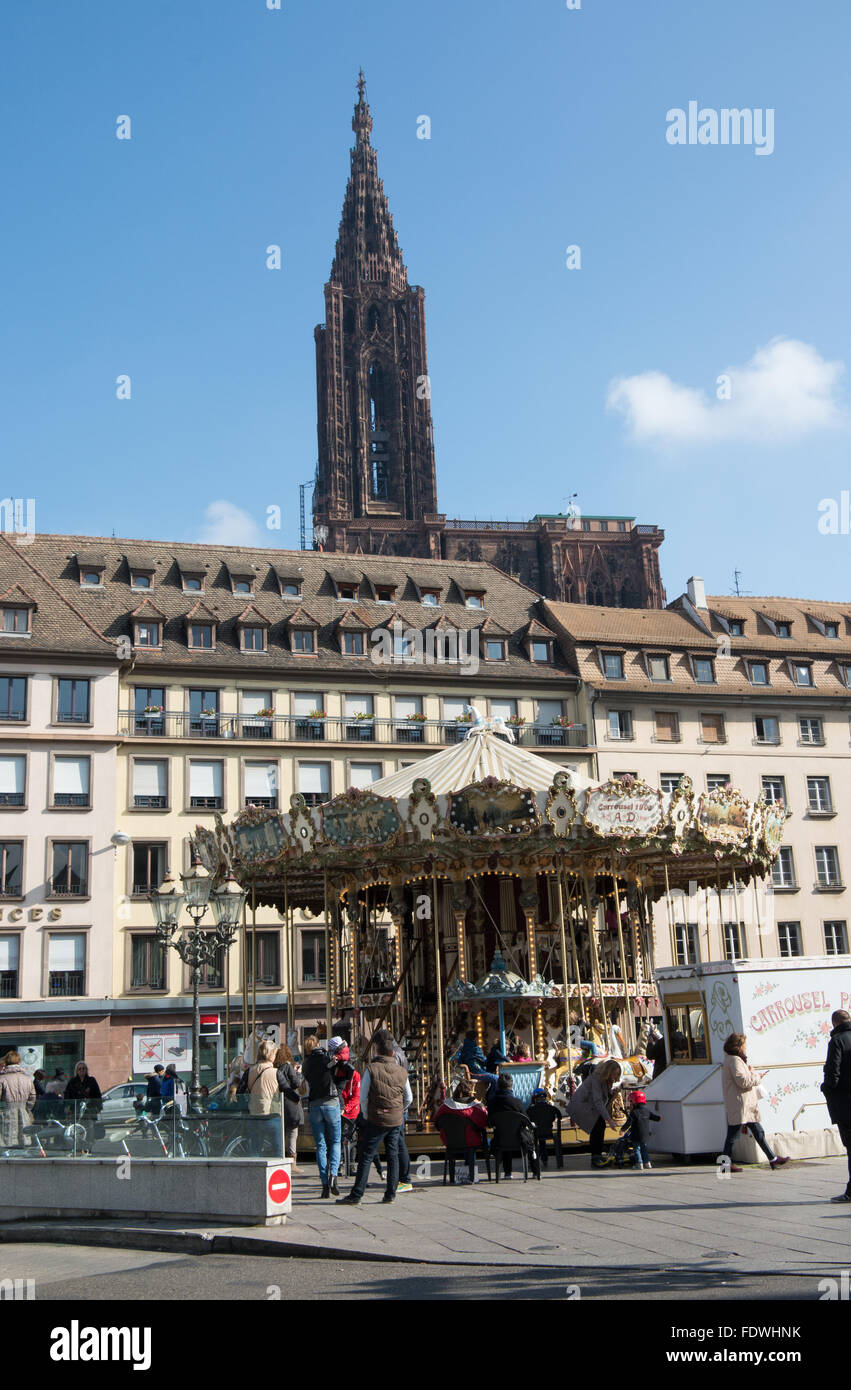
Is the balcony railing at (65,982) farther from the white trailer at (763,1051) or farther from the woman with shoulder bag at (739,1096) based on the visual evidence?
the woman with shoulder bag at (739,1096)

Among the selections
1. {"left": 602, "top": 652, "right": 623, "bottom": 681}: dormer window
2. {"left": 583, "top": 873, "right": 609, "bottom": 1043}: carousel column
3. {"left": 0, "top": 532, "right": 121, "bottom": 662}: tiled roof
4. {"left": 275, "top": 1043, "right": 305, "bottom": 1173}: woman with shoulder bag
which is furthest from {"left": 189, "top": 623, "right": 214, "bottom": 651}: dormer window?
{"left": 275, "top": 1043, "right": 305, "bottom": 1173}: woman with shoulder bag

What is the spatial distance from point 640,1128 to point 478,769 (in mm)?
8064

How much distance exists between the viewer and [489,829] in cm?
2028

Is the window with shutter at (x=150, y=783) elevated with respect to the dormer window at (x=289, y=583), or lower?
lower

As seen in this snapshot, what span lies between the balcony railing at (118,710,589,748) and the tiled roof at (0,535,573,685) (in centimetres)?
169

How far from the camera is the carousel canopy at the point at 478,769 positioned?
21641mm

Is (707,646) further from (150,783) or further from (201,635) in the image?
(150,783)

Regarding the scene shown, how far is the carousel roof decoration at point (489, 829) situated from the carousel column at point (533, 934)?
1.44 ft

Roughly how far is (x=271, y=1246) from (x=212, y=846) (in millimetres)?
12367

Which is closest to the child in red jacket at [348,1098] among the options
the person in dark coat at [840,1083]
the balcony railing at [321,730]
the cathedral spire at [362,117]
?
the person in dark coat at [840,1083]

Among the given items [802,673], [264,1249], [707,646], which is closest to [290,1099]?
[264,1249]

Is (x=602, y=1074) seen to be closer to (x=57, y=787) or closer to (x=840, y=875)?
(x=57, y=787)

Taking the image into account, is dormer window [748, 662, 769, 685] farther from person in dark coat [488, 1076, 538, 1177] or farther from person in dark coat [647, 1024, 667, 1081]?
person in dark coat [488, 1076, 538, 1177]

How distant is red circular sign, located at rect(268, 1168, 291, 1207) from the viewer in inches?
505
